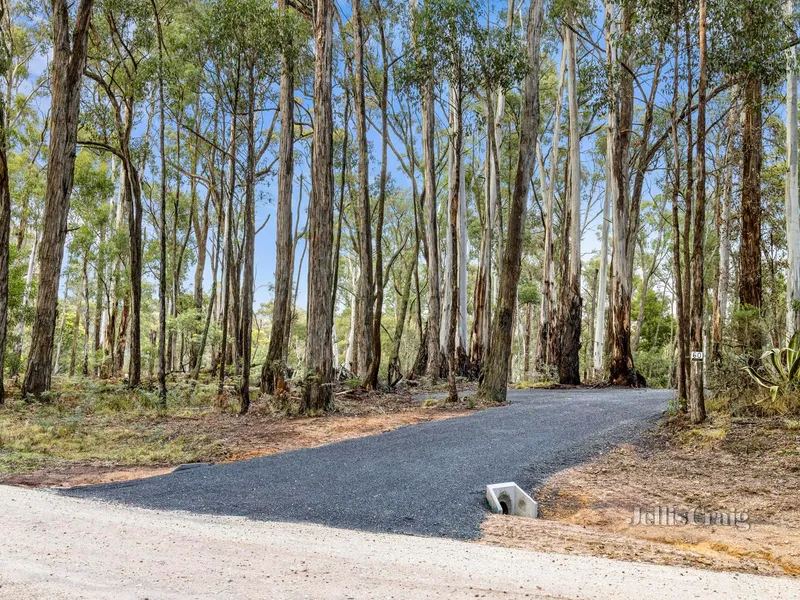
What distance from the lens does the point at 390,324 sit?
4022cm

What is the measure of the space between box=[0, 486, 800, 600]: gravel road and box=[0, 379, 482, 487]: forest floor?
241 cm

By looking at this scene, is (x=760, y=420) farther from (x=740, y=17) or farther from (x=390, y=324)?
(x=390, y=324)

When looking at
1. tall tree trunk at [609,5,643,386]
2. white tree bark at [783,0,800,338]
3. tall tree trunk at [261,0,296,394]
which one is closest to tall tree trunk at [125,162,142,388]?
tall tree trunk at [261,0,296,394]

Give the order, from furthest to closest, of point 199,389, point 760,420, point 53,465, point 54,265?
point 199,389 → point 54,265 → point 760,420 → point 53,465

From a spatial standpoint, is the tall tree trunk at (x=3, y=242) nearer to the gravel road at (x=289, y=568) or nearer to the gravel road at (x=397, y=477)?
the gravel road at (x=397, y=477)

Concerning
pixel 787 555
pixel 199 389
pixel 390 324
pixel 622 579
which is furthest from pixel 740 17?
pixel 390 324

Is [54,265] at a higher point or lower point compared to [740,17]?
lower

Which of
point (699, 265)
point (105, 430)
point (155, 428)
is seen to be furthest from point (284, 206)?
point (699, 265)

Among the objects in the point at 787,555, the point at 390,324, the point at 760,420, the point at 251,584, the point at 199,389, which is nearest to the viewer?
the point at 251,584

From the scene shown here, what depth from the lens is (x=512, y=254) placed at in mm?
10812

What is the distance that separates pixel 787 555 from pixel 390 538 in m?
2.45

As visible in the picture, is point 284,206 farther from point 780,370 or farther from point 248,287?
point 780,370

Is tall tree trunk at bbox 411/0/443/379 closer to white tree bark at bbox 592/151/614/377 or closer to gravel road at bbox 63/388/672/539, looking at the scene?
white tree bark at bbox 592/151/614/377

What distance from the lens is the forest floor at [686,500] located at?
142 inches
